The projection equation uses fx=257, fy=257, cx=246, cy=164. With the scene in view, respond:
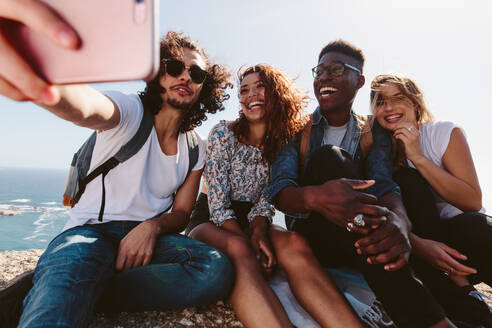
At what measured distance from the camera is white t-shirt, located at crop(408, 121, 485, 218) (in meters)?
3.05

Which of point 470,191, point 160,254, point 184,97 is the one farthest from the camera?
point 184,97

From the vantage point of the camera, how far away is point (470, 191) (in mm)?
2865

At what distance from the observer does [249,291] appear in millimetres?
2154

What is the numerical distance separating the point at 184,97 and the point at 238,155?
100 centimetres

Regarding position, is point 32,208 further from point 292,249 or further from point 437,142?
point 437,142

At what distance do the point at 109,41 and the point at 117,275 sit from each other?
83.6 inches

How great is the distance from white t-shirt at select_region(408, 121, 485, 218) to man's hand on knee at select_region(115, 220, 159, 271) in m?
3.16

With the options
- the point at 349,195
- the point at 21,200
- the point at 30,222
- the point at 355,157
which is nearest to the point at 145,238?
the point at 349,195

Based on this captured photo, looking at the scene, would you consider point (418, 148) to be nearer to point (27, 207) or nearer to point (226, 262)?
point (226, 262)

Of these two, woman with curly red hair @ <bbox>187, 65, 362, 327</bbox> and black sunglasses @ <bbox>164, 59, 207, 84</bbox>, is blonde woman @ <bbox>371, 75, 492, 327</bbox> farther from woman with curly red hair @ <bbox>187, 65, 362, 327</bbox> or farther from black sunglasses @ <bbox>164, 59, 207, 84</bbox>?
black sunglasses @ <bbox>164, 59, 207, 84</bbox>

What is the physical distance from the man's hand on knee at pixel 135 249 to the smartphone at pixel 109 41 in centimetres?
192

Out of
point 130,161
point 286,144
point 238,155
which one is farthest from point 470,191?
point 130,161

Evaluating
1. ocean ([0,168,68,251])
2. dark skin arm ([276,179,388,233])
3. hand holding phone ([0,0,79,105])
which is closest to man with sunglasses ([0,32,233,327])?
hand holding phone ([0,0,79,105])

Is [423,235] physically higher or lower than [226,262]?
higher
